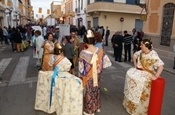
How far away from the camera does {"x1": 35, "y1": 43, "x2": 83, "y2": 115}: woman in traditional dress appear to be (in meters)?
4.04

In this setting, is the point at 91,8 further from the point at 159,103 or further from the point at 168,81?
the point at 159,103

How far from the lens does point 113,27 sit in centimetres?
2605

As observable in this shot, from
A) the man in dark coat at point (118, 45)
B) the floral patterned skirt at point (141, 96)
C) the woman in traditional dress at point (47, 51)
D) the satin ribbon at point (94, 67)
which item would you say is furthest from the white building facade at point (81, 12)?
the satin ribbon at point (94, 67)

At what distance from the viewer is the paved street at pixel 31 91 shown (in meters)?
4.96

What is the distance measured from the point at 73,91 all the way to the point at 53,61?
780 millimetres

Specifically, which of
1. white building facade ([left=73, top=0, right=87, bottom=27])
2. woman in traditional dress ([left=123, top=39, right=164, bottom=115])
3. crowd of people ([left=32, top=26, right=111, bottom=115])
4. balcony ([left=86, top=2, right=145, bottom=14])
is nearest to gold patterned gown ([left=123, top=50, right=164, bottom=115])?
woman in traditional dress ([left=123, top=39, right=164, bottom=115])

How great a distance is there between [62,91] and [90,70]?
697 millimetres

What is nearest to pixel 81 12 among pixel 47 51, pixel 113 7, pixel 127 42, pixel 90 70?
pixel 113 7

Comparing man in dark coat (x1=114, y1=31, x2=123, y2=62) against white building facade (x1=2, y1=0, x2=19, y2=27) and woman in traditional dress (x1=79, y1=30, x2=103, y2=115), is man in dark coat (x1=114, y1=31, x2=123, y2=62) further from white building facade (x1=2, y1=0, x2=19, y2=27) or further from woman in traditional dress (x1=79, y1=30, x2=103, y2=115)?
white building facade (x1=2, y1=0, x2=19, y2=27)

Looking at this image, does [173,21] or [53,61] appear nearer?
[53,61]

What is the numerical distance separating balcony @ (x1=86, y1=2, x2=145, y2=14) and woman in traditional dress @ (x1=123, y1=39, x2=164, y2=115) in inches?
796

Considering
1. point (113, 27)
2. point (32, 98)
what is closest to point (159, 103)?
point (32, 98)

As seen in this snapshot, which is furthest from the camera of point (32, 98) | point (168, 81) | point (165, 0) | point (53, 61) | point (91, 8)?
point (91, 8)

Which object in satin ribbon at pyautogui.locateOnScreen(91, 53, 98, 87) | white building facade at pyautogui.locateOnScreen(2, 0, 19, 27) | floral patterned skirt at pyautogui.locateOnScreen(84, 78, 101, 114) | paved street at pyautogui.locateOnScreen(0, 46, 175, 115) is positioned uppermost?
white building facade at pyautogui.locateOnScreen(2, 0, 19, 27)
